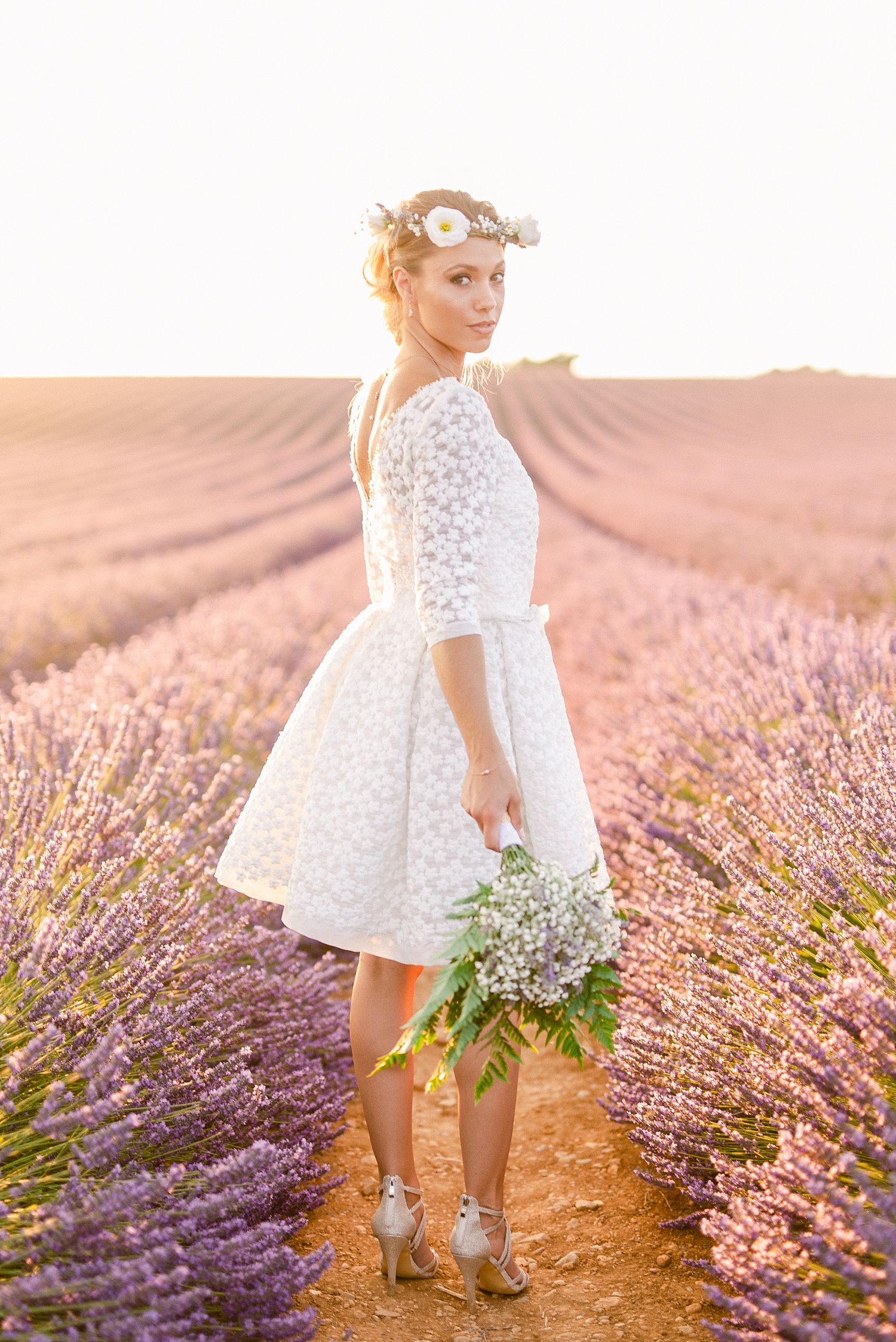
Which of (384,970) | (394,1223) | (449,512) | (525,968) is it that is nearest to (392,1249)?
(394,1223)

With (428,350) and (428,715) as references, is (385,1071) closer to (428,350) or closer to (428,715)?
Answer: (428,715)

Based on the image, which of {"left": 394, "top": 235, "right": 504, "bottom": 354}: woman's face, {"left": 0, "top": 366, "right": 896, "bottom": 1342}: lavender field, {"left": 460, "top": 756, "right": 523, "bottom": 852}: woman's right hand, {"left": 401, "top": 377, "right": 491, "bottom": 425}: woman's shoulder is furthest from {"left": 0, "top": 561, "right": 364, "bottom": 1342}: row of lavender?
{"left": 394, "top": 235, "right": 504, "bottom": 354}: woman's face

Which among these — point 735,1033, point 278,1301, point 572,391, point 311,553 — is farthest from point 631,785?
point 572,391

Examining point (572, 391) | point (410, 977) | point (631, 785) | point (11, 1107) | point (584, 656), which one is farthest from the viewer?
point (572, 391)

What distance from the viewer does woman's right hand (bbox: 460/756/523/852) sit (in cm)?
138

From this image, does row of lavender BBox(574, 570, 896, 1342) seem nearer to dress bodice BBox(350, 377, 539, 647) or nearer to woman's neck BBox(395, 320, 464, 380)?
dress bodice BBox(350, 377, 539, 647)

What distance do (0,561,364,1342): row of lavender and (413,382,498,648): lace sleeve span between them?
0.68 m

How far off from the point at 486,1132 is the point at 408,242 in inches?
55.0

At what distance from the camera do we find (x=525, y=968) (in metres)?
1.24

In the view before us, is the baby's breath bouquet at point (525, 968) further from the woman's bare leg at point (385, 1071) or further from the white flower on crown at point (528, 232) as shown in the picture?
the white flower on crown at point (528, 232)

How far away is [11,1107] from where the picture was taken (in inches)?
49.3

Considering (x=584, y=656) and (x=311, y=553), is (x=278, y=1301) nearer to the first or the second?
(x=584, y=656)

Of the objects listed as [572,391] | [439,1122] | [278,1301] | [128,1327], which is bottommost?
[439,1122]

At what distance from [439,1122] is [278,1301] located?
1143 mm
